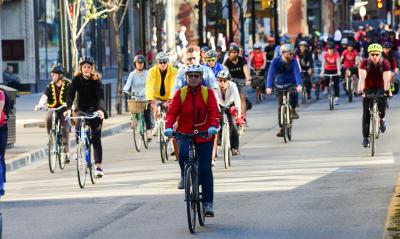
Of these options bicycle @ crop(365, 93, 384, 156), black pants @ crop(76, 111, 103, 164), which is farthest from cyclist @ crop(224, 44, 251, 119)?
black pants @ crop(76, 111, 103, 164)

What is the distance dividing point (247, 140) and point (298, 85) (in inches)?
74.2

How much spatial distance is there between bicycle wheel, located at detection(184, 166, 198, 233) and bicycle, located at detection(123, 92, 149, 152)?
449 inches

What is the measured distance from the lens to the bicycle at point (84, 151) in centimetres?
1902

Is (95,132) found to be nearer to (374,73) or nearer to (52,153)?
(52,153)

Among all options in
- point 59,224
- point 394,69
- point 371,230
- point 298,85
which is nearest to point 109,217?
point 59,224

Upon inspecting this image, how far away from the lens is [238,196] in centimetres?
1727

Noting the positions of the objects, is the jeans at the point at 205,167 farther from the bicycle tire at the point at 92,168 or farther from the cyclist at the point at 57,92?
the cyclist at the point at 57,92

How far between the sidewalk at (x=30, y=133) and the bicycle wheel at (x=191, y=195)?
921 cm

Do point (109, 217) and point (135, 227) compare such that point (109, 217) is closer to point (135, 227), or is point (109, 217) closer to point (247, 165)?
point (135, 227)

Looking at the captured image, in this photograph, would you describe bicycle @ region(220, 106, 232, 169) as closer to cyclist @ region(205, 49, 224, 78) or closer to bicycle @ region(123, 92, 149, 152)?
cyclist @ region(205, 49, 224, 78)

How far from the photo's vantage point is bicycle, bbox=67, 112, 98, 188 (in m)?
19.0

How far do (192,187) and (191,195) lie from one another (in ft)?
0.47

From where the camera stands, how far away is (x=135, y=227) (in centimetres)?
1440

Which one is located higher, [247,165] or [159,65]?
[159,65]
